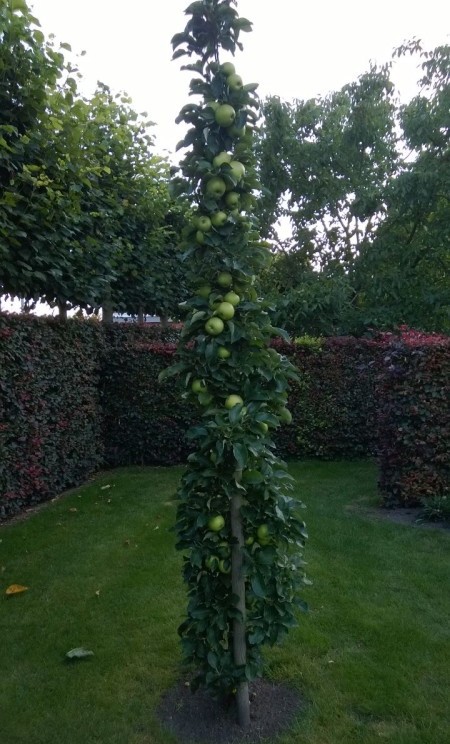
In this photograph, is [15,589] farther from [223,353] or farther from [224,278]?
[224,278]

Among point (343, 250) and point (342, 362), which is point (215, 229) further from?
point (343, 250)

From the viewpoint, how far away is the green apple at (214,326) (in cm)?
299

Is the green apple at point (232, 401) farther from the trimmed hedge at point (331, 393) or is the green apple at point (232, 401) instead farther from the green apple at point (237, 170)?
the trimmed hedge at point (331, 393)

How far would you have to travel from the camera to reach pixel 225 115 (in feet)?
9.99

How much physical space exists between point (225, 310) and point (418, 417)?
4.38 metres

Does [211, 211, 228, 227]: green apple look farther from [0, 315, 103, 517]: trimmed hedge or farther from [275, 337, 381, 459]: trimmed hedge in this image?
[275, 337, 381, 459]: trimmed hedge

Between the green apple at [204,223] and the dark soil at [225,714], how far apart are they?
2.39 m

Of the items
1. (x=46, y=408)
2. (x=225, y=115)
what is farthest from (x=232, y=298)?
(x=46, y=408)

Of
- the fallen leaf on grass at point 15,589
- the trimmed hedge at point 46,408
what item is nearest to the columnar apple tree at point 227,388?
the fallen leaf on grass at point 15,589

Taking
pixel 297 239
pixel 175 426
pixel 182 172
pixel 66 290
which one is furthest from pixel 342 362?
pixel 182 172

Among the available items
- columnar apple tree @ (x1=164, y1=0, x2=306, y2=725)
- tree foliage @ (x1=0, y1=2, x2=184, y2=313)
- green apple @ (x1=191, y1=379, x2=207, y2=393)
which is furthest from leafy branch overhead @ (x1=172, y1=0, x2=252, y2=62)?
tree foliage @ (x1=0, y1=2, x2=184, y2=313)

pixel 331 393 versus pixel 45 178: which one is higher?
pixel 45 178

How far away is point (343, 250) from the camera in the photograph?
1215 cm

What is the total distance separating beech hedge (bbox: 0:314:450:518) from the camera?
6.82 m
